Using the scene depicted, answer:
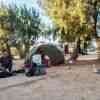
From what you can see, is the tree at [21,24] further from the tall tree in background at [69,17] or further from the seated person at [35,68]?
the seated person at [35,68]

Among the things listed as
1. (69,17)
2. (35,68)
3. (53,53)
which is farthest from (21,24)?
(35,68)

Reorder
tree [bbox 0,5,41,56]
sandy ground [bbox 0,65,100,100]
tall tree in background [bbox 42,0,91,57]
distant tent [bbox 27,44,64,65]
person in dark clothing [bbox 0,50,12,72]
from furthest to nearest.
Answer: tree [bbox 0,5,41,56]
distant tent [bbox 27,44,64,65]
tall tree in background [bbox 42,0,91,57]
person in dark clothing [bbox 0,50,12,72]
sandy ground [bbox 0,65,100,100]

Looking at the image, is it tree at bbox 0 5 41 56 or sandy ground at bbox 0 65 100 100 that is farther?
tree at bbox 0 5 41 56

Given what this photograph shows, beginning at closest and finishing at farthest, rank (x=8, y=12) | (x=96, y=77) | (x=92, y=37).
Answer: (x=96, y=77), (x=92, y=37), (x=8, y=12)

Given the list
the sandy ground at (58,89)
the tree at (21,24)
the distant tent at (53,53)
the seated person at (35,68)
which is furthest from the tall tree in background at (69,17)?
the tree at (21,24)

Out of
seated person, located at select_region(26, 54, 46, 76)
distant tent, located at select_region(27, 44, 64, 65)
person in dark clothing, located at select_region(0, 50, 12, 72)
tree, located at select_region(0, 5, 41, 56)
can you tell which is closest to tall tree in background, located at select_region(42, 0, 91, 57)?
distant tent, located at select_region(27, 44, 64, 65)

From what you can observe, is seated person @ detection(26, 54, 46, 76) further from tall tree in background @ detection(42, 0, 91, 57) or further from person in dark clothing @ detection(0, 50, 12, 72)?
tall tree in background @ detection(42, 0, 91, 57)

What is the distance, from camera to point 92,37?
104ft

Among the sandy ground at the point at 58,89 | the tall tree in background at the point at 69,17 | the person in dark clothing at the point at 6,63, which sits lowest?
the person in dark clothing at the point at 6,63

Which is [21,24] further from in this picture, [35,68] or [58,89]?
[58,89]

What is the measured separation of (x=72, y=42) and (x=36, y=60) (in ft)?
23.9

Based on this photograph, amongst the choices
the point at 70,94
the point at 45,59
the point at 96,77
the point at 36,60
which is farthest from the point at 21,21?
the point at 70,94

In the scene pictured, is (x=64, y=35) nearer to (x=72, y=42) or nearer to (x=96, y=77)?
(x=72, y=42)

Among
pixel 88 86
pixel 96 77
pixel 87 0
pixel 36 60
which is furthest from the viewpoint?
pixel 87 0
